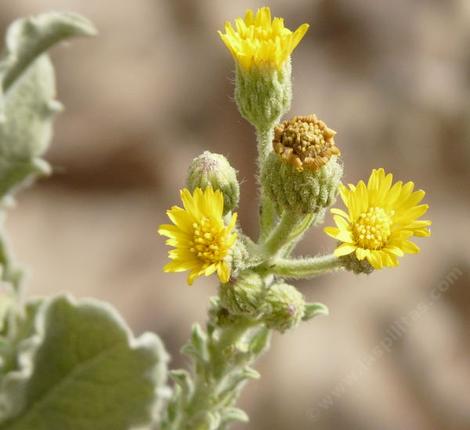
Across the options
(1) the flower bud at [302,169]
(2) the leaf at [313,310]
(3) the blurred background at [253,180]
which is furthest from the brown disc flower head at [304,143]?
(3) the blurred background at [253,180]

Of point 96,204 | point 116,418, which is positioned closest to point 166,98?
point 96,204

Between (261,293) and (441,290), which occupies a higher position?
(441,290)

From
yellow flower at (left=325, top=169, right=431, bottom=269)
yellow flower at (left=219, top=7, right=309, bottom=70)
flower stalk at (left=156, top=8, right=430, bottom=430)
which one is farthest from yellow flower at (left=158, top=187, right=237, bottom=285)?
yellow flower at (left=219, top=7, right=309, bottom=70)

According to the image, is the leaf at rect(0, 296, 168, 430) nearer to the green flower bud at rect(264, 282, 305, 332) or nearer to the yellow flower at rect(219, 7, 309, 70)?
the green flower bud at rect(264, 282, 305, 332)

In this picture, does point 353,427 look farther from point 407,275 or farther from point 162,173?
point 162,173

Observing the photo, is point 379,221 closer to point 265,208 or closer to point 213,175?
point 265,208

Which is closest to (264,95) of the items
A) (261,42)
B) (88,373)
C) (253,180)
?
(261,42)
